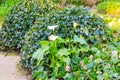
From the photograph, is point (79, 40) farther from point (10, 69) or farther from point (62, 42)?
point (10, 69)

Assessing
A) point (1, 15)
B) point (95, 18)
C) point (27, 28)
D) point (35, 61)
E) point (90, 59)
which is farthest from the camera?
point (1, 15)

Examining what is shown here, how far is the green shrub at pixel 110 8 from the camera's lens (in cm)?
836

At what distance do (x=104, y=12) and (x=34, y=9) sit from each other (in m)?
2.52

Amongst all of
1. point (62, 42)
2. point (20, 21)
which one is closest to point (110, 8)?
point (20, 21)

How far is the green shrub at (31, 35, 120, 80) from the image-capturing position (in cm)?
468

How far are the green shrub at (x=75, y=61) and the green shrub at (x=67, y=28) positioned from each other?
28cm

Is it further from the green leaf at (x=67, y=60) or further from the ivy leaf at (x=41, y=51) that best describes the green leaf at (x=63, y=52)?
the ivy leaf at (x=41, y=51)

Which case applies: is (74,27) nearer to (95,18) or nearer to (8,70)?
(95,18)

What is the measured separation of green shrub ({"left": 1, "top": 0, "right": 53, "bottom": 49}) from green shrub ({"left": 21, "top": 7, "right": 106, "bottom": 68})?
578 millimetres

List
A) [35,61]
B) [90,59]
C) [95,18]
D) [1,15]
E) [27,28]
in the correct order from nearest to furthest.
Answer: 1. [90,59]
2. [35,61]
3. [95,18]
4. [27,28]
5. [1,15]

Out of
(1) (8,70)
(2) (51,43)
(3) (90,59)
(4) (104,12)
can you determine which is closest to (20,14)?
(1) (8,70)

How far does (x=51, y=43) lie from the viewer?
16.4ft

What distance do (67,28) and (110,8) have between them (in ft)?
10.8

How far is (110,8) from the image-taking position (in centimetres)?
855
